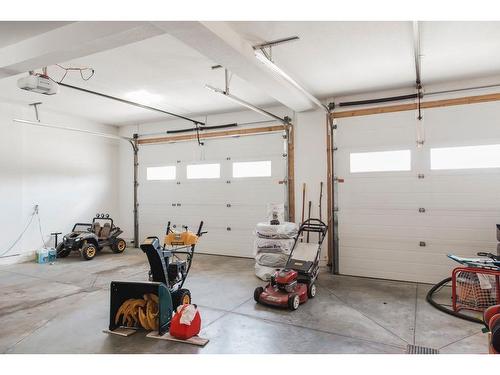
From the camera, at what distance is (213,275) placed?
5355 mm

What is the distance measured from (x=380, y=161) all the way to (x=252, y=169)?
2.51m

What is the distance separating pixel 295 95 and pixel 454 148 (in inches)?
97.8

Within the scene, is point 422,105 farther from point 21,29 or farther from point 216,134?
point 21,29

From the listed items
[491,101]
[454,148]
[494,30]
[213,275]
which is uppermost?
[494,30]

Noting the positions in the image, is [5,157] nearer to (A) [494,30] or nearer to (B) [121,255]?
(B) [121,255]

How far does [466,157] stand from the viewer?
471 cm

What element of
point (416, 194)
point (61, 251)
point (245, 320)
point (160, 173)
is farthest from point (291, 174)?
point (61, 251)

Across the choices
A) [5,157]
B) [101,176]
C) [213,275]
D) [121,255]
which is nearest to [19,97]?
[5,157]

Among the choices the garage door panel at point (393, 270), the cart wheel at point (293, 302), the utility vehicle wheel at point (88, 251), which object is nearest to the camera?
the cart wheel at point (293, 302)

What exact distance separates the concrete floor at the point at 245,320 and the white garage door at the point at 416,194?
0.45 metres

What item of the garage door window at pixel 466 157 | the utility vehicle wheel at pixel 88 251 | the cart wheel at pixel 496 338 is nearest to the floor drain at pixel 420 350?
the cart wheel at pixel 496 338

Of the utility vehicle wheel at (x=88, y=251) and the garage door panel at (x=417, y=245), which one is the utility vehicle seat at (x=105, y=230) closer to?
the utility vehicle wheel at (x=88, y=251)

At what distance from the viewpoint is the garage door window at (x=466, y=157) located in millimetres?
4566

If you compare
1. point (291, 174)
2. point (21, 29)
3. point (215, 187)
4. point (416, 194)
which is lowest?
point (416, 194)
